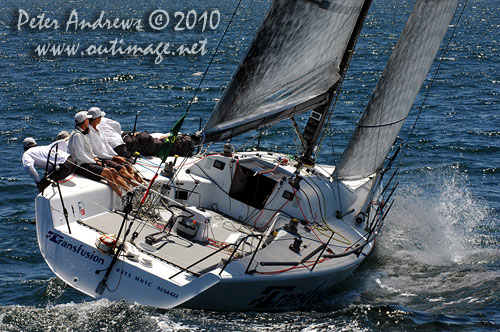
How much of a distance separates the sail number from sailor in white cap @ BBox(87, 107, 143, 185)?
39869 mm

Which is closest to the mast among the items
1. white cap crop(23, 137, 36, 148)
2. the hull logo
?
the hull logo

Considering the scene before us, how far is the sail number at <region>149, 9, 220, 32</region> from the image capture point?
173ft

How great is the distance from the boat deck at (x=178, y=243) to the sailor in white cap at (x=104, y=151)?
757 mm

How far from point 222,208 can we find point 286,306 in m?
2.84

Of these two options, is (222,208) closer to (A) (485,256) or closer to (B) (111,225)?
(B) (111,225)

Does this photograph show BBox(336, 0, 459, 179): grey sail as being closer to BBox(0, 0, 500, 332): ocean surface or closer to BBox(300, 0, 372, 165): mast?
BBox(0, 0, 500, 332): ocean surface

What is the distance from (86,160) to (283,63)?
Result: 3.70 m

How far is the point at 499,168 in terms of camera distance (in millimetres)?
17328

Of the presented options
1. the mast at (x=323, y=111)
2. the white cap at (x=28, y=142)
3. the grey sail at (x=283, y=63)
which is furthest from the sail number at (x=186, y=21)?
the grey sail at (x=283, y=63)

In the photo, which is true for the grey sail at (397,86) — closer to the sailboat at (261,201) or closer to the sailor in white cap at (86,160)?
the sailboat at (261,201)

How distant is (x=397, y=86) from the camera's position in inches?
470

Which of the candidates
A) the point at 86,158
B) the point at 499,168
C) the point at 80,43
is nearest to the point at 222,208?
the point at 86,158

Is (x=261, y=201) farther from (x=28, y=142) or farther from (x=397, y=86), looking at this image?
(x=28, y=142)

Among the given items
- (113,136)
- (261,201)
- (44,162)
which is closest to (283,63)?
(261,201)
